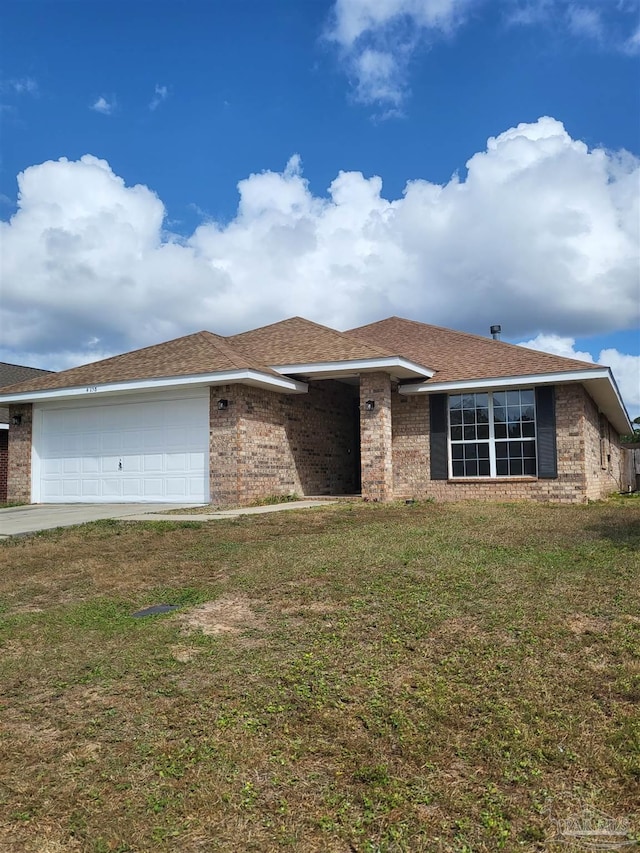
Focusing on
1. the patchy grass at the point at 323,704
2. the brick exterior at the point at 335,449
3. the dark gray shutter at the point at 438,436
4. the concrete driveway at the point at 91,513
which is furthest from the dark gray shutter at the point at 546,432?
the patchy grass at the point at 323,704

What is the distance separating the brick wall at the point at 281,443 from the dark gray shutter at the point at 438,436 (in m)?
3.15

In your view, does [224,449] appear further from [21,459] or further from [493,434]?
[21,459]

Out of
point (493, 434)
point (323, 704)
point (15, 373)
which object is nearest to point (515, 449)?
point (493, 434)

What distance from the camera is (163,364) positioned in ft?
49.4

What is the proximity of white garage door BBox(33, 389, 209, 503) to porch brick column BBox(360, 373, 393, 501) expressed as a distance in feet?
11.4

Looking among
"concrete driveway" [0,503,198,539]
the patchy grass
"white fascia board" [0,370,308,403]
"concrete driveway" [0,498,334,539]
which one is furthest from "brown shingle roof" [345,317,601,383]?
the patchy grass

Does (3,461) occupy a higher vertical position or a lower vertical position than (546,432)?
lower

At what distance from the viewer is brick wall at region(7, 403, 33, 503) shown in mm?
16328

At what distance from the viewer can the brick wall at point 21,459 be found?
16328 mm

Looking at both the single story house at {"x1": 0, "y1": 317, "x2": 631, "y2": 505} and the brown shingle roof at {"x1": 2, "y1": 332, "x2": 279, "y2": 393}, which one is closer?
the single story house at {"x1": 0, "y1": 317, "x2": 631, "y2": 505}

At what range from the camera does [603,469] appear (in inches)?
731

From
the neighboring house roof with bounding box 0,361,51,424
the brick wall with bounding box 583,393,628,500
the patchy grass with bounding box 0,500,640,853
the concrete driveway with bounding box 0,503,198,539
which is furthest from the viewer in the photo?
the neighboring house roof with bounding box 0,361,51,424

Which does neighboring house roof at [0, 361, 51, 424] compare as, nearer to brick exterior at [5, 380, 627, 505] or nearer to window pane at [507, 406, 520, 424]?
brick exterior at [5, 380, 627, 505]

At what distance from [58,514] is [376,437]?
22.2 ft
